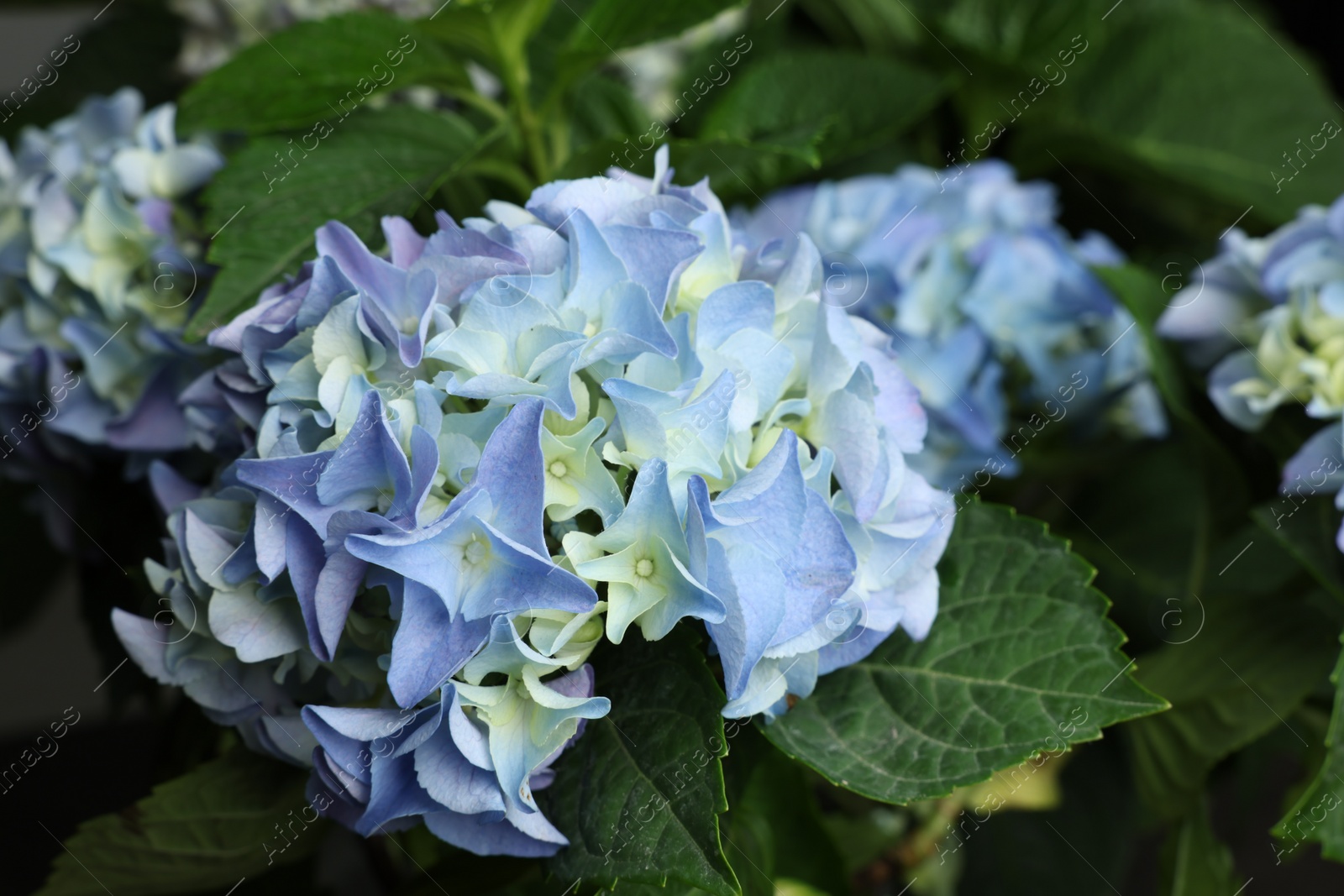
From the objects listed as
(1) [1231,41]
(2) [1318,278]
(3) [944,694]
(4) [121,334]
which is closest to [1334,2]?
(1) [1231,41]

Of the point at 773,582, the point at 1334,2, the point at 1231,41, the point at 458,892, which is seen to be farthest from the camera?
the point at 1334,2

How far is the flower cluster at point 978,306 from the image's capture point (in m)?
0.51

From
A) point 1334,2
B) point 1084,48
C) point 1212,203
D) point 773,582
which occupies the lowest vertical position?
point 1334,2

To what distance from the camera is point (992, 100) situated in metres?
0.71

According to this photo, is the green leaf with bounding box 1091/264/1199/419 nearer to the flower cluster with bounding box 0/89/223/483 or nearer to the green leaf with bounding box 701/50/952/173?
the green leaf with bounding box 701/50/952/173

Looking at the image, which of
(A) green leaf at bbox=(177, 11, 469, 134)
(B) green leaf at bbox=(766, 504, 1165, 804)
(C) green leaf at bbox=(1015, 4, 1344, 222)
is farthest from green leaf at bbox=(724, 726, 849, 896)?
(C) green leaf at bbox=(1015, 4, 1344, 222)

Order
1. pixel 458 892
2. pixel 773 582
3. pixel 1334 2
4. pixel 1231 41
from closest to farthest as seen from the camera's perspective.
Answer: pixel 773 582 < pixel 458 892 < pixel 1231 41 < pixel 1334 2

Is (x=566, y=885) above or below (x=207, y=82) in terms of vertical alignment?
below

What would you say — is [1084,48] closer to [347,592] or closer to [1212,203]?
[1212,203]

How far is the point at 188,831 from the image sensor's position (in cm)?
38

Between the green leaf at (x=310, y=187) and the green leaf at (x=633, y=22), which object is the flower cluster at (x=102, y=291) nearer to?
the green leaf at (x=310, y=187)

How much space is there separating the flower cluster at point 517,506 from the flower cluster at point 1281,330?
18 cm

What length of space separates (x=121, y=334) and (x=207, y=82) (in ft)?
0.36

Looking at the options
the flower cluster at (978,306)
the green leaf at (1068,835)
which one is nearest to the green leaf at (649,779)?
the flower cluster at (978,306)
